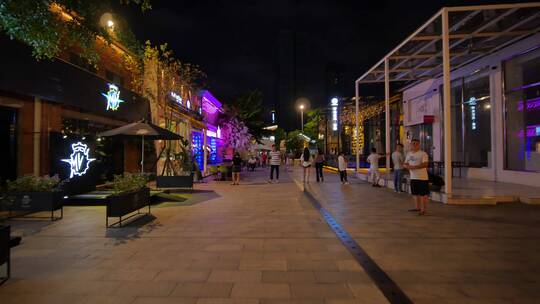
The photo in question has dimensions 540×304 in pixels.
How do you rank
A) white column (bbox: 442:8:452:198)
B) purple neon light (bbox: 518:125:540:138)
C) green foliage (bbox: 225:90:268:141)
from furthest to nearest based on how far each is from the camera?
green foliage (bbox: 225:90:268:141) → purple neon light (bbox: 518:125:540:138) → white column (bbox: 442:8:452:198)

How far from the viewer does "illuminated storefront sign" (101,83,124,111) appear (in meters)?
12.8

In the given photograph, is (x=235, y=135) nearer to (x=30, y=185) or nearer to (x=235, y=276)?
(x=30, y=185)

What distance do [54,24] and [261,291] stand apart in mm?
4200

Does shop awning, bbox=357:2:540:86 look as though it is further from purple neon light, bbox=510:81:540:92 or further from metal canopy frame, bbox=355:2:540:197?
purple neon light, bbox=510:81:540:92

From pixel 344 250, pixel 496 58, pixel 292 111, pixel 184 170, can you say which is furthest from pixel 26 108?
pixel 292 111

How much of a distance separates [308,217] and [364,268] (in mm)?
3633

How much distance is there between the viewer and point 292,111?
328 feet

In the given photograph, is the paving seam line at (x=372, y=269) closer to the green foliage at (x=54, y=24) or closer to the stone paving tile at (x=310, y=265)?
the stone paving tile at (x=310, y=265)

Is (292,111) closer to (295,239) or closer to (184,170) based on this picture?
(184,170)

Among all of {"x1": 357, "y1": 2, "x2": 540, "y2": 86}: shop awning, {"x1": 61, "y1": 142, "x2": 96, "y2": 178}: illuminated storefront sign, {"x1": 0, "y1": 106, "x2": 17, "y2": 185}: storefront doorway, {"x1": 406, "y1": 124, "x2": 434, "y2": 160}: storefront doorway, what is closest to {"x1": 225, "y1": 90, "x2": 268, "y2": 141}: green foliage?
{"x1": 406, "y1": 124, "x2": 434, "y2": 160}: storefront doorway

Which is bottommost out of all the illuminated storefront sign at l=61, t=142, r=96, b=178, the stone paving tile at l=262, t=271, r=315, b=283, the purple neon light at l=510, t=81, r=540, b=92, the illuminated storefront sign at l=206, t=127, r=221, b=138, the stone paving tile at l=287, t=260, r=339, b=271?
the stone paving tile at l=262, t=271, r=315, b=283

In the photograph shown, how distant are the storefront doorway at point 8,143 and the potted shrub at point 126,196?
3505 mm

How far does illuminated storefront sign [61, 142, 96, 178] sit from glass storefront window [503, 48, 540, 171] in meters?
14.3

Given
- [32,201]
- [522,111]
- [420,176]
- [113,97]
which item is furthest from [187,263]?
[522,111]
